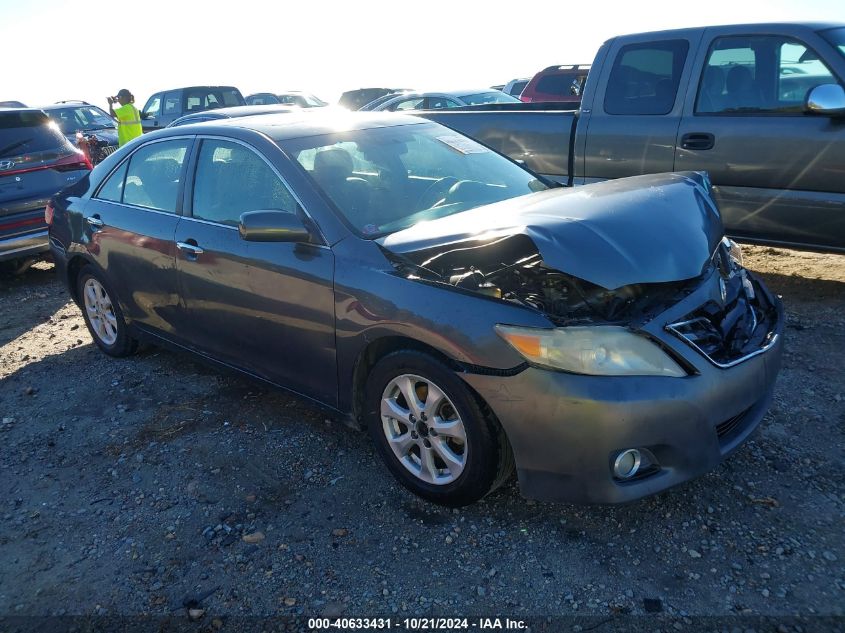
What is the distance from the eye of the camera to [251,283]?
143 inches

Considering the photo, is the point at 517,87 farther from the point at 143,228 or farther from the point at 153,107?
the point at 143,228

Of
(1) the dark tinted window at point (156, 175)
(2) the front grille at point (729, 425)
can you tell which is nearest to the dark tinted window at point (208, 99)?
(1) the dark tinted window at point (156, 175)

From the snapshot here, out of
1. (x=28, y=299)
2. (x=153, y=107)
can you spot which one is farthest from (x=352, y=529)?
(x=153, y=107)

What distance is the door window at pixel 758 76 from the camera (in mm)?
5203

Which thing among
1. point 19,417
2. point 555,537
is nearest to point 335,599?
point 555,537

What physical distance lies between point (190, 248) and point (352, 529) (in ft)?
6.18

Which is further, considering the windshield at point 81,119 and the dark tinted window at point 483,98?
the windshield at point 81,119

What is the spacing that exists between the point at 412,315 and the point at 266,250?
104cm

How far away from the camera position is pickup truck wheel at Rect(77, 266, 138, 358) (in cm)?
497

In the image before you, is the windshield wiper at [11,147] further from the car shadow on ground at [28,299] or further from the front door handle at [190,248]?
the front door handle at [190,248]

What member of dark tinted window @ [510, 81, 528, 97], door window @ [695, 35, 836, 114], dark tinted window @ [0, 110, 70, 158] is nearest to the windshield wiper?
dark tinted window @ [0, 110, 70, 158]

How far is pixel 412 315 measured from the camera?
2910 mm

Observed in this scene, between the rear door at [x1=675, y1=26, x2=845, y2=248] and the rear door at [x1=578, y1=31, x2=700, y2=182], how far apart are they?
0.13 meters

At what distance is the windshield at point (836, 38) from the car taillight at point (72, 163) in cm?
735
